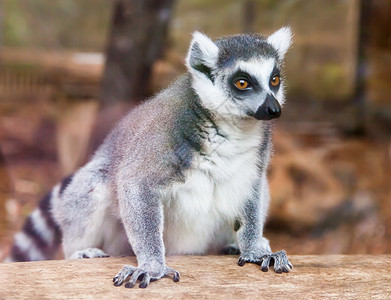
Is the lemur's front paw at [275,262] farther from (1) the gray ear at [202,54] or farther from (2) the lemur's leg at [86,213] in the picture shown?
(1) the gray ear at [202,54]

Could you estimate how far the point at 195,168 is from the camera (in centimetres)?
251

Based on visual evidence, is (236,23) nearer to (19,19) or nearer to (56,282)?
(19,19)

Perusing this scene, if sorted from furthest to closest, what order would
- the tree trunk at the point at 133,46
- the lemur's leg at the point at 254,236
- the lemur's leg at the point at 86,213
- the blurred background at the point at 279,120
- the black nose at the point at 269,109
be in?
1. the tree trunk at the point at 133,46
2. the blurred background at the point at 279,120
3. the lemur's leg at the point at 86,213
4. the lemur's leg at the point at 254,236
5. the black nose at the point at 269,109

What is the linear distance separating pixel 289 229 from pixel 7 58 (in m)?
2.94

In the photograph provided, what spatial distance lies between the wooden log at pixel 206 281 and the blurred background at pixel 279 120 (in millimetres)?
1598

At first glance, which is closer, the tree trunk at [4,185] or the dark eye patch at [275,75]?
the dark eye patch at [275,75]

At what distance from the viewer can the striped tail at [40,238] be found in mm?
3244

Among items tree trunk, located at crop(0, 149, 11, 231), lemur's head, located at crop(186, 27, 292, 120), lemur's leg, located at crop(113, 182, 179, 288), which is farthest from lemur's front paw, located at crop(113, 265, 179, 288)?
tree trunk, located at crop(0, 149, 11, 231)

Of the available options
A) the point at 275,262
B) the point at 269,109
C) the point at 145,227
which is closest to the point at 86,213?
the point at 145,227

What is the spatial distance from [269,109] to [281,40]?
0.55m

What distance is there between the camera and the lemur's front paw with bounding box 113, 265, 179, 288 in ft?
7.50

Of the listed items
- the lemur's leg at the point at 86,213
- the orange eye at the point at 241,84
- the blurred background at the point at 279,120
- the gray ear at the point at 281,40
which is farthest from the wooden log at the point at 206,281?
the blurred background at the point at 279,120

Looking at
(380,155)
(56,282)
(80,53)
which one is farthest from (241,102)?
(380,155)

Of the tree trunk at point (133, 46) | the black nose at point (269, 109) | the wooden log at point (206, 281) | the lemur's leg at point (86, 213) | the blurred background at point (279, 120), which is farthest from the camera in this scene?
the tree trunk at point (133, 46)
